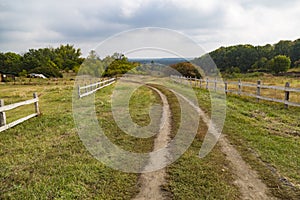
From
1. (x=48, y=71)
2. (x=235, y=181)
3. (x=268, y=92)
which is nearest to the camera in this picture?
(x=235, y=181)

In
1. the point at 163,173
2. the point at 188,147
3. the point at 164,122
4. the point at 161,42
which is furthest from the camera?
the point at 161,42

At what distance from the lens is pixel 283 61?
58438mm

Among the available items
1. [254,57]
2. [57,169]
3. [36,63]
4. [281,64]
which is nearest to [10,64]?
[36,63]

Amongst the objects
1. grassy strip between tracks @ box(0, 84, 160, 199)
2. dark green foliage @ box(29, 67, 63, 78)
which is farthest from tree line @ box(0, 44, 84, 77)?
grassy strip between tracks @ box(0, 84, 160, 199)

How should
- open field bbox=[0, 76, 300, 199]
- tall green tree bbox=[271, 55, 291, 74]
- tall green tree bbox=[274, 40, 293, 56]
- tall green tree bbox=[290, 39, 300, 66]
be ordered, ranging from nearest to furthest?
open field bbox=[0, 76, 300, 199] → tall green tree bbox=[271, 55, 291, 74] → tall green tree bbox=[290, 39, 300, 66] → tall green tree bbox=[274, 40, 293, 56]

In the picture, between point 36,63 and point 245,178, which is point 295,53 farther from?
point 245,178

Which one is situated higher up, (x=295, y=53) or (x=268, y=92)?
(x=295, y=53)

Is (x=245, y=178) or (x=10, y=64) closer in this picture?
(x=245, y=178)

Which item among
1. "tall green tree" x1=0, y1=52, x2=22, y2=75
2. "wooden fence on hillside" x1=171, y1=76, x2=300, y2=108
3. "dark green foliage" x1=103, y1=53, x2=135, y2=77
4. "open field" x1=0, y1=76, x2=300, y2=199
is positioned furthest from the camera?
"tall green tree" x1=0, y1=52, x2=22, y2=75

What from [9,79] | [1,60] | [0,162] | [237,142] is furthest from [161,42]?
[1,60]

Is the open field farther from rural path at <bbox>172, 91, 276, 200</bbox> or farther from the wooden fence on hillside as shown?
the wooden fence on hillside

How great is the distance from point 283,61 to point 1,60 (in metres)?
79.2

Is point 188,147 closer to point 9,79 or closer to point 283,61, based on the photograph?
point 9,79

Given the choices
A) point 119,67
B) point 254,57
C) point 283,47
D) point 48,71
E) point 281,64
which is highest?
point 283,47
